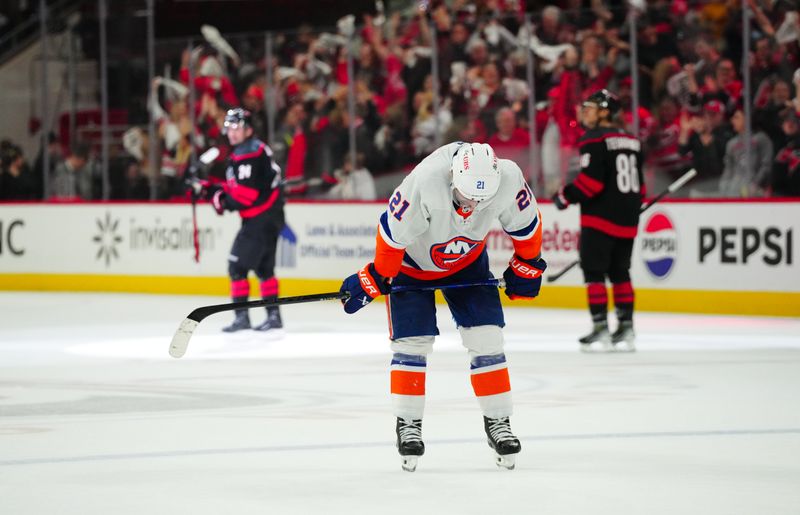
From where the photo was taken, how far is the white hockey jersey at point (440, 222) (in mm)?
4891

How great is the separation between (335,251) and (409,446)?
341 inches

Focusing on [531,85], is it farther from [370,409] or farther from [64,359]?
[370,409]

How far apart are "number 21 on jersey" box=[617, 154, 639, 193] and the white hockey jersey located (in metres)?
4.13

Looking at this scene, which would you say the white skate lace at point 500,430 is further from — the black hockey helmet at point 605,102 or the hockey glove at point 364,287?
the black hockey helmet at point 605,102

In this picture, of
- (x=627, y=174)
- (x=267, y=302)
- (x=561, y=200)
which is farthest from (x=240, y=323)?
(x=267, y=302)

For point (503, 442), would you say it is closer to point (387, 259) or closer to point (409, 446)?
point (409, 446)

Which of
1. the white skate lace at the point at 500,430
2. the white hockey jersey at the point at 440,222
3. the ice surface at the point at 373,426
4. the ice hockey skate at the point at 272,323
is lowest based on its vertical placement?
the ice surface at the point at 373,426

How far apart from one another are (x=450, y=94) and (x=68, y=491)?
9.45 m

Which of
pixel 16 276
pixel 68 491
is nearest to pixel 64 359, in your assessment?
pixel 68 491

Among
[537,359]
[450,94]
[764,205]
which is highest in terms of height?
[450,94]

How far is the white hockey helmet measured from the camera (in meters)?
4.77

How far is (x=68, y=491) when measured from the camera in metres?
4.67

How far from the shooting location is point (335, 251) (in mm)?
13633

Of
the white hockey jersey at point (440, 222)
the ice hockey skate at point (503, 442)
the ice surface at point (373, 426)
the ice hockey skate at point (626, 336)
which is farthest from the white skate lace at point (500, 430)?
the ice hockey skate at point (626, 336)
